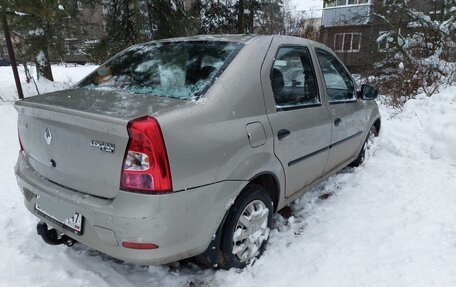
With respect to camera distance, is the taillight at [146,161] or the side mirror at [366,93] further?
the side mirror at [366,93]

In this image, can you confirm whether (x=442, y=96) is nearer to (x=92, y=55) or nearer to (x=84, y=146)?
(x=84, y=146)

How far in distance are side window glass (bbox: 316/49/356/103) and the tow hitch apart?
2564mm

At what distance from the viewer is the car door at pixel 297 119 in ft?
8.41

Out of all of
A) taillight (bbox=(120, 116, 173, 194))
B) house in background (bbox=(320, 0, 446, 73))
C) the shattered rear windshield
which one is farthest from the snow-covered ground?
house in background (bbox=(320, 0, 446, 73))

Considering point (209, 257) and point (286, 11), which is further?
point (286, 11)

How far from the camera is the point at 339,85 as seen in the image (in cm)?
367

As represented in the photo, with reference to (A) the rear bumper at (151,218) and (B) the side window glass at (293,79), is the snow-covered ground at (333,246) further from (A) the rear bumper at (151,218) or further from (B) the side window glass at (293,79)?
(B) the side window glass at (293,79)

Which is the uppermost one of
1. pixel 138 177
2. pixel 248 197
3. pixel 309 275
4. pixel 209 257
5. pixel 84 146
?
pixel 84 146

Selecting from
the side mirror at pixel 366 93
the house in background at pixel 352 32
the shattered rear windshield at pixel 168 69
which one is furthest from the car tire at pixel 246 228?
the house in background at pixel 352 32

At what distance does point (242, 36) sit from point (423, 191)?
2636 millimetres

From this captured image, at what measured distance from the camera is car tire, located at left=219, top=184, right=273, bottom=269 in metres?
2.28

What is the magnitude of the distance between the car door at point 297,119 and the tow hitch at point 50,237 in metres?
1.63

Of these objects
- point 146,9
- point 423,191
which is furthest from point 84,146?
point 146,9

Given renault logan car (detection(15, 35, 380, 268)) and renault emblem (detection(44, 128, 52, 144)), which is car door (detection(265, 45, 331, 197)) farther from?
renault emblem (detection(44, 128, 52, 144))
